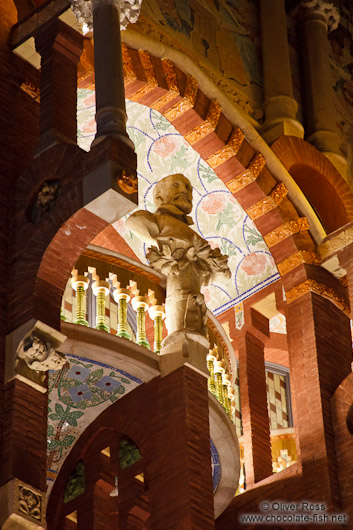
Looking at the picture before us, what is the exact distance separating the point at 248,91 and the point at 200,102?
976 mm

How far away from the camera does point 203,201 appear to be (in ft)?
44.7

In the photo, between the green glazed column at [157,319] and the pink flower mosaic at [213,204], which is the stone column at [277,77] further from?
the green glazed column at [157,319]

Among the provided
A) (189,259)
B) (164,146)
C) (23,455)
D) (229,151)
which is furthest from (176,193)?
(23,455)

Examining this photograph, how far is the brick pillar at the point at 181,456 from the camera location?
403 inches

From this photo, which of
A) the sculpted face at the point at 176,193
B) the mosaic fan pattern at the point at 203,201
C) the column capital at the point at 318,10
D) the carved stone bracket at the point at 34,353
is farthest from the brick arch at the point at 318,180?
the carved stone bracket at the point at 34,353

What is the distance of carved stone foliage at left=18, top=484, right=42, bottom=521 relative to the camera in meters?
8.65

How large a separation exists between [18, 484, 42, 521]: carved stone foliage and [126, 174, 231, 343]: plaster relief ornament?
2.53 metres

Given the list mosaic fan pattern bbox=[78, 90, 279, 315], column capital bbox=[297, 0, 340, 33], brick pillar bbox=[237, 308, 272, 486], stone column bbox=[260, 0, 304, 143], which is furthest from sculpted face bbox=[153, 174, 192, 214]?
column capital bbox=[297, 0, 340, 33]

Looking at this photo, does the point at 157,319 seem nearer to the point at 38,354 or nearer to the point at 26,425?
the point at 38,354

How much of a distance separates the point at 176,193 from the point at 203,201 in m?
2.07

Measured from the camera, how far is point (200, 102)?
12.9 meters

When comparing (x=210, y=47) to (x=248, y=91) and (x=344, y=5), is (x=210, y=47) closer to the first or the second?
(x=248, y=91)

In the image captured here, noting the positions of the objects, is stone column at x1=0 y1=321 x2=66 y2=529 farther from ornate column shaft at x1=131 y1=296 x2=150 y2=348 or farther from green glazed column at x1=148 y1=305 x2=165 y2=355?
green glazed column at x1=148 y1=305 x2=165 y2=355

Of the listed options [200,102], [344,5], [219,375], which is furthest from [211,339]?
[344,5]
